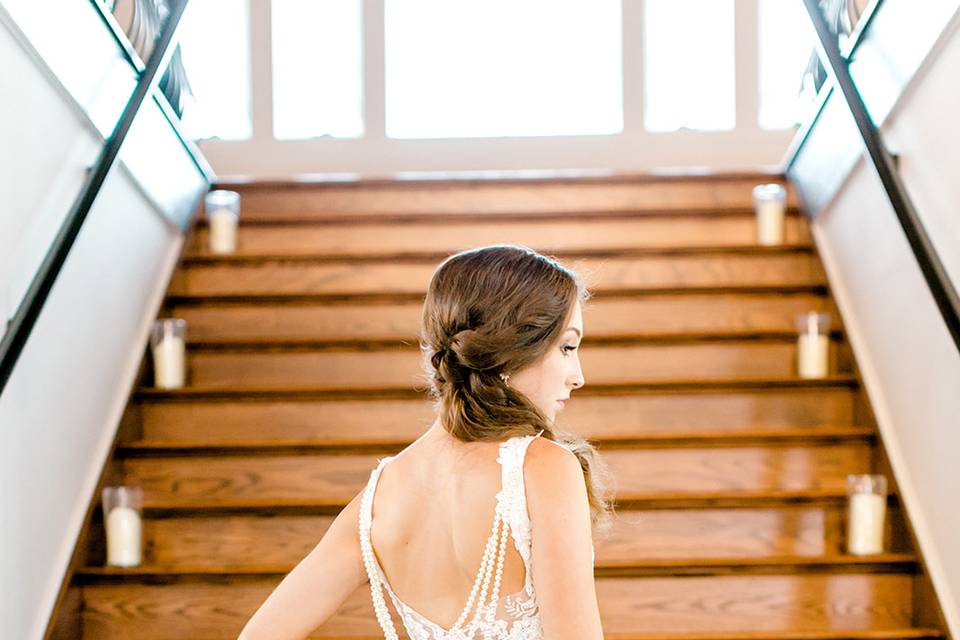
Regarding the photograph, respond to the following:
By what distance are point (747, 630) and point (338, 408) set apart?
144 centimetres

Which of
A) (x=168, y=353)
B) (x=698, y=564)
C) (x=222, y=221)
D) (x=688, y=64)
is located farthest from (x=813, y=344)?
(x=688, y=64)

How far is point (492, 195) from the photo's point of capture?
5090mm

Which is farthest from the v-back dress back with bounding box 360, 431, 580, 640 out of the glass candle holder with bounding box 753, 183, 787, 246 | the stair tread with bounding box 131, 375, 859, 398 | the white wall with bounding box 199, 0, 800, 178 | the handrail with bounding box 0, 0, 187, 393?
the white wall with bounding box 199, 0, 800, 178

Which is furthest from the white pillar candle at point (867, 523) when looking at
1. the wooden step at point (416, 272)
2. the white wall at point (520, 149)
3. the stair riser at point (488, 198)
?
the white wall at point (520, 149)

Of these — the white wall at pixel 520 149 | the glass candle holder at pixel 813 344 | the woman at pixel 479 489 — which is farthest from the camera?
the white wall at pixel 520 149

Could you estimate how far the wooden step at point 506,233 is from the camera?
190 inches

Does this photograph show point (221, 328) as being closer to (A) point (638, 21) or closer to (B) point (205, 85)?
(B) point (205, 85)

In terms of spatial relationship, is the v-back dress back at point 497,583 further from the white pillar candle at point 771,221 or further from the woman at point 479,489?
the white pillar candle at point 771,221

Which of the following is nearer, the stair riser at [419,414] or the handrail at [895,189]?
the handrail at [895,189]

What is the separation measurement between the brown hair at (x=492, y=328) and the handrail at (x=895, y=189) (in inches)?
58.2

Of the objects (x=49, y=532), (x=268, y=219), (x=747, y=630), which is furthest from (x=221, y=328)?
(x=747, y=630)

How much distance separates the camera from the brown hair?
1.48 metres

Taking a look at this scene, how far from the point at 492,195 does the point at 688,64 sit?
221cm

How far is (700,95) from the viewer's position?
6.77m
